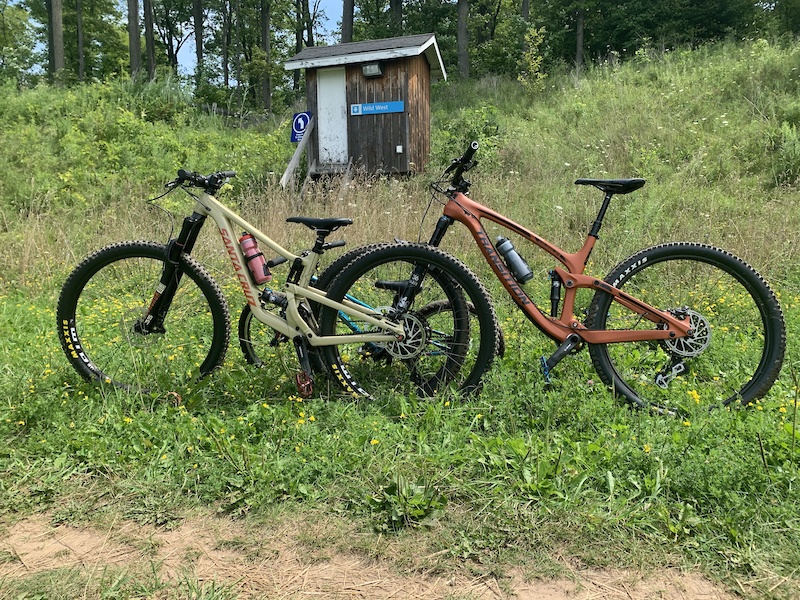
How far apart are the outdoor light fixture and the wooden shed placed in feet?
0.04

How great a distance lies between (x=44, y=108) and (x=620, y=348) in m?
11.5

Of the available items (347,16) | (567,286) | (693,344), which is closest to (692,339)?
(693,344)

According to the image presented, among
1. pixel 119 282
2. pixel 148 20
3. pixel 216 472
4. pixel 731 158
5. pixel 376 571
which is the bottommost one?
pixel 376 571

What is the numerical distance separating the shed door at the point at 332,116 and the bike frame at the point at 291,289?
→ 7.06 meters

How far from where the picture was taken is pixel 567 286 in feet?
9.57

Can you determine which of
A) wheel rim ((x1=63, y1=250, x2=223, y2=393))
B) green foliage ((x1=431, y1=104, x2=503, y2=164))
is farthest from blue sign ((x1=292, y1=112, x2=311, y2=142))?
wheel rim ((x1=63, y1=250, x2=223, y2=393))

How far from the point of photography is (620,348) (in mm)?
3357

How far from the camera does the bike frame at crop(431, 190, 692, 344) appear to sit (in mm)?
2832

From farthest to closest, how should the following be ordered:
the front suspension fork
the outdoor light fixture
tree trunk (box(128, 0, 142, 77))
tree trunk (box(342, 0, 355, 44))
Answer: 1. tree trunk (box(342, 0, 355, 44))
2. tree trunk (box(128, 0, 142, 77))
3. the outdoor light fixture
4. the front suspension fork

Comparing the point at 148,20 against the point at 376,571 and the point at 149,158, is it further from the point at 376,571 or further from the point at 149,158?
the point at 376,571

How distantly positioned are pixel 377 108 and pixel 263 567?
28.4 ft

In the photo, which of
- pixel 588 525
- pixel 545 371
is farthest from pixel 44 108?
pixel 588 525

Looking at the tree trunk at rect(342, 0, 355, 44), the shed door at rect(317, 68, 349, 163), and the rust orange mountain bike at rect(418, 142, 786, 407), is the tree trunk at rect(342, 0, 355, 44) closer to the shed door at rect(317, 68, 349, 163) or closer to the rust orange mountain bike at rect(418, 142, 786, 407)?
the shed door at rect(317, 68, 349, 163)

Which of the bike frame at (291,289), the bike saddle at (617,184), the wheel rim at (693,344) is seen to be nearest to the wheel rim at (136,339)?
the bike frame at (291,289)
